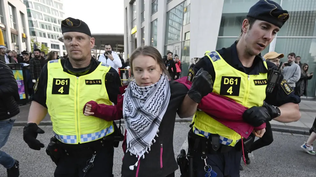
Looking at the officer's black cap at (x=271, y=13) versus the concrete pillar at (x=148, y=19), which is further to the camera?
the concrete pillar at (x=148, y=19)

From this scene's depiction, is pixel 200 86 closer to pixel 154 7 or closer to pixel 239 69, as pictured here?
pixel 239 69

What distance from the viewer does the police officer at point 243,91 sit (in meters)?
1.27

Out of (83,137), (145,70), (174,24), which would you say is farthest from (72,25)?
(174,24)

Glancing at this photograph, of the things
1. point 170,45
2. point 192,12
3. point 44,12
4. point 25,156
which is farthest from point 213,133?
point 44,12

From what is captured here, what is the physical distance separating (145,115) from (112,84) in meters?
0.63

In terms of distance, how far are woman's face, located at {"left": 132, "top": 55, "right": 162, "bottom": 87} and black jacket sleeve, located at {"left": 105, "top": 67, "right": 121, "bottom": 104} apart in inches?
16.4

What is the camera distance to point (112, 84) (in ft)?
5.54

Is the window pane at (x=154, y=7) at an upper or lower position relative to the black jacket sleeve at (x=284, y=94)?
upper

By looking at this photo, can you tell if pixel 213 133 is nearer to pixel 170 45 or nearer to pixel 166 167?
pixel 166 167

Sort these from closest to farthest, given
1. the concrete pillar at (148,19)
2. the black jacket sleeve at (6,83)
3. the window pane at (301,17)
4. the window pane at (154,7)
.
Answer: the black jacket sleeve at (6,83) < the window pane at (301,17) < the window pane at (154,7) < the concrete pillar at (148,19)

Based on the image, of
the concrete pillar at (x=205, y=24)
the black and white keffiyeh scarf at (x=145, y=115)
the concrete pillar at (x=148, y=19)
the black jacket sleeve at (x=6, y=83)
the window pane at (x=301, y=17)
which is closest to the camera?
the black and white keffiyeh scarf at (x=145, y=115)

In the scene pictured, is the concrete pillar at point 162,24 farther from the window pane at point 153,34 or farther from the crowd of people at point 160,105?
the crowd of people at point 160,105

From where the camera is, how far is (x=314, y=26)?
8.31m

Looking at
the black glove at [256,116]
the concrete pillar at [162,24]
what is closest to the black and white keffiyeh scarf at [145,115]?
the black glove at [256,116]
